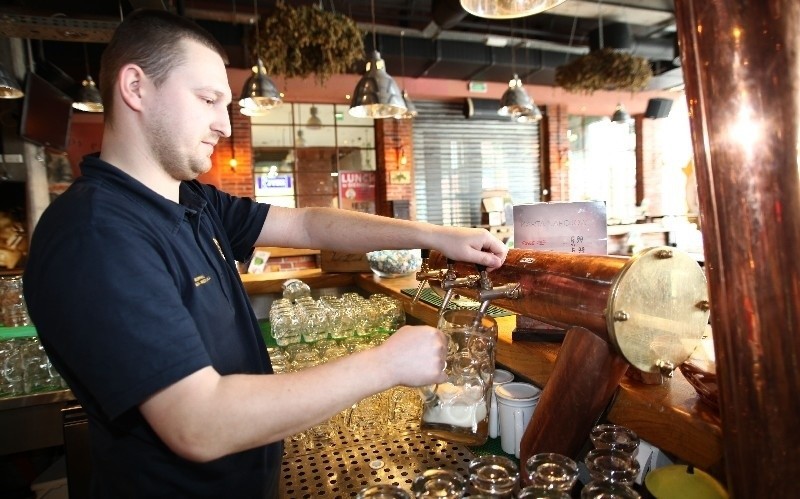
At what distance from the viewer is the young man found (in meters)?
0.72

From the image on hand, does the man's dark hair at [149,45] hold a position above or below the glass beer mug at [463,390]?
above

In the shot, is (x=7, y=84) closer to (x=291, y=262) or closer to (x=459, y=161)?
(x=291, y=262)

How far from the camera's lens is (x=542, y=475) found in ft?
2.74

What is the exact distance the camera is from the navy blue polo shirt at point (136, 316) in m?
0.71

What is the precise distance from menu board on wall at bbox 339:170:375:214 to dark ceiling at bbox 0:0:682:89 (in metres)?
1.85

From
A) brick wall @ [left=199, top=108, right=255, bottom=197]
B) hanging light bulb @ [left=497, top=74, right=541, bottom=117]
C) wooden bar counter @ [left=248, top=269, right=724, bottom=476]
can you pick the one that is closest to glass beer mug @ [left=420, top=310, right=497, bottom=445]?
wooden bar counter @ [left=248, top=269, right=724, bottom=476]

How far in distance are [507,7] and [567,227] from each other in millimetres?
1228

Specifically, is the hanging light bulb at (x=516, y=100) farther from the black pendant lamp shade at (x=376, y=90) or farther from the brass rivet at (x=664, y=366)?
the brass rivet at (x=664, y=366)

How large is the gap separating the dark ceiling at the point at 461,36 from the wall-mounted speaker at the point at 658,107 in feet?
2.42

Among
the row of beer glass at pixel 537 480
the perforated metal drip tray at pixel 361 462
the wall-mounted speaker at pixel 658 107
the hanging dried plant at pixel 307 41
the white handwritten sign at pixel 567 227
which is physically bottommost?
the perforated metal drip tray at pixel 361 462

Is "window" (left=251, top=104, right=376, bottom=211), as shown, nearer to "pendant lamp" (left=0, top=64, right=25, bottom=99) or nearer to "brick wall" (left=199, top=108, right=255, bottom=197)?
"brick wall" (left=199, top=108, right=255, bottom=197)

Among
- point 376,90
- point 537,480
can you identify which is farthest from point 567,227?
point 376,90

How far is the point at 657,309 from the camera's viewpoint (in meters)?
0.88

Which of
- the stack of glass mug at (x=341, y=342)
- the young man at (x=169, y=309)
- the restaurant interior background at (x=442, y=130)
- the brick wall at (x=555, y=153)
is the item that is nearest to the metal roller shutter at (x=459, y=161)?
the restaurant interior background at (x=442, y=130)
